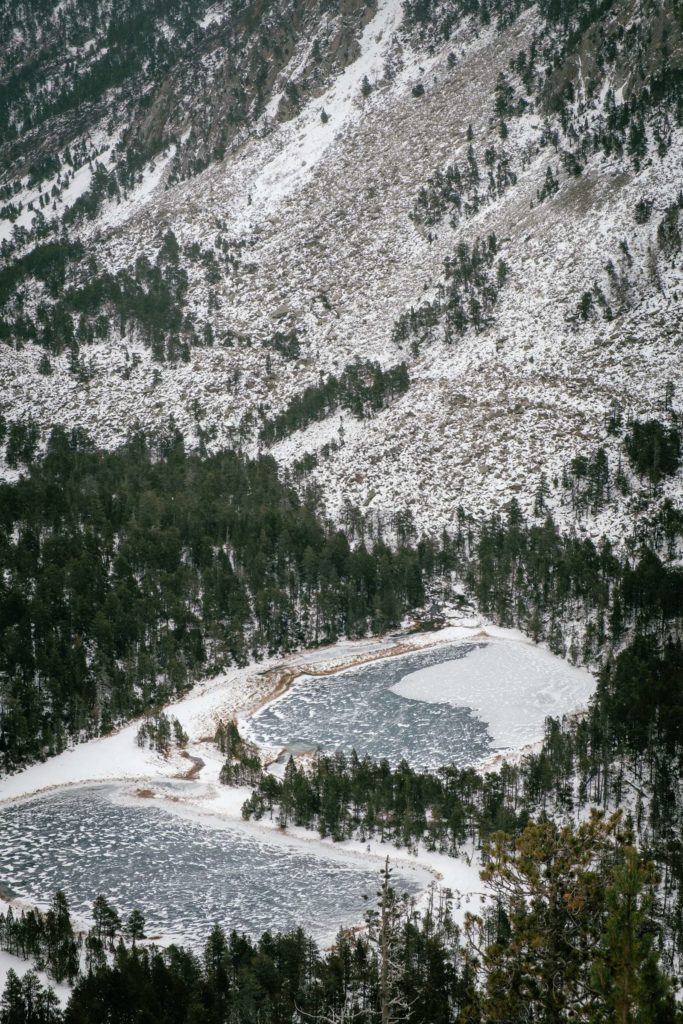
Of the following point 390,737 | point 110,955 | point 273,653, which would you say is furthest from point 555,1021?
point 273,653

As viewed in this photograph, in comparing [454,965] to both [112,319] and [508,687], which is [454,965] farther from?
[112,319]

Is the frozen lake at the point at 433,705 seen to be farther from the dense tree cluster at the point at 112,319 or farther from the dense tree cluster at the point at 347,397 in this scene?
the dense tree cluster at the point at 112,319

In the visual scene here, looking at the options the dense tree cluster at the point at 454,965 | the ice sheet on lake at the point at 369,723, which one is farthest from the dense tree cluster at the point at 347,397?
the dense tree cluster at the point at 454,965

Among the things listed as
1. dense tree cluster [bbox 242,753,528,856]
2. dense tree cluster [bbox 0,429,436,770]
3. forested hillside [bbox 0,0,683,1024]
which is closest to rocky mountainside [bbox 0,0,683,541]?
forested hillside [bbox 0,0,683,1024]

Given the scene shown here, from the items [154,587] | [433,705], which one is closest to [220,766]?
[433,705]

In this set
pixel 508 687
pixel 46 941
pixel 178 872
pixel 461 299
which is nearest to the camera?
pixel 46 941

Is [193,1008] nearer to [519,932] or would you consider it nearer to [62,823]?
[519,932]
